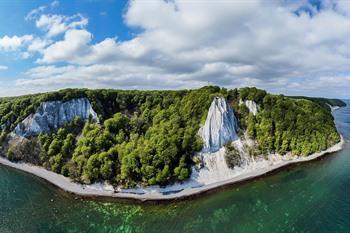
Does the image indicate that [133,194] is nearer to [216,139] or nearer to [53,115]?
[216,139]

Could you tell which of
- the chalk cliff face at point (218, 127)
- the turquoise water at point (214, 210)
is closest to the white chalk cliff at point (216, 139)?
the chalk cliff face at point (218, 127)

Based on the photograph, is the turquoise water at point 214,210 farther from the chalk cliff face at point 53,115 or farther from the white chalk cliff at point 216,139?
the chalk cliff face at point 53,115

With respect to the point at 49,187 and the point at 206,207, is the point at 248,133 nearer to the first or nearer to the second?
the point at 206,207

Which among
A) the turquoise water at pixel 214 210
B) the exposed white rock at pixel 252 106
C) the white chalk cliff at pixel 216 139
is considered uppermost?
the exposed white rock at pixel 252 106

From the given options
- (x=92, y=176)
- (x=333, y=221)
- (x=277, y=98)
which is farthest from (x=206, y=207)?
(x=277, y=98)

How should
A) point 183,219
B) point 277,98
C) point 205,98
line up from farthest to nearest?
point 277,98 → point 205,98 → point 183,219
